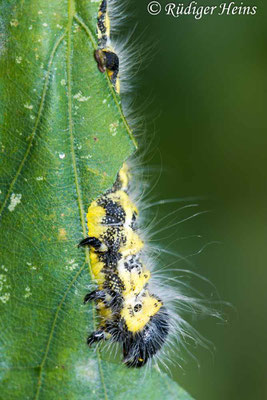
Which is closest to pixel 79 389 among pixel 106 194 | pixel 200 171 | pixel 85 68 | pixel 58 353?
pixel 58 353

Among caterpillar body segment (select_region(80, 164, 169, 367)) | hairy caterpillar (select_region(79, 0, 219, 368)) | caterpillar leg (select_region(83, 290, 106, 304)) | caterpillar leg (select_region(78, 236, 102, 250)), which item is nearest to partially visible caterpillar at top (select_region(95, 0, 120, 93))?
hairy caterpillar (select_region(79, 0, 219, 368))

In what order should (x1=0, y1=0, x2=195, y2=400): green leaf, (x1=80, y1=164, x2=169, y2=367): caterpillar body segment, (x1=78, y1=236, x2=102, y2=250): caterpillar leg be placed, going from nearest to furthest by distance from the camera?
(x1=0, y1=0, x2=195, y2=400): green leaf
(x1=78, y1=236, x2=102, y2=250): caterpillar leg
(x1=80, y1=164, x2=169, y2=367): caterpillar body segment

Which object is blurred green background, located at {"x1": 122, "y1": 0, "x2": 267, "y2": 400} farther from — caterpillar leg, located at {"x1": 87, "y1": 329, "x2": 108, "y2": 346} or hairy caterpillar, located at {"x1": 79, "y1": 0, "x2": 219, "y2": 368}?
caterpillar leg, located at {"x1": 87, "y1": 329, "x2": 108, "y2": 346}

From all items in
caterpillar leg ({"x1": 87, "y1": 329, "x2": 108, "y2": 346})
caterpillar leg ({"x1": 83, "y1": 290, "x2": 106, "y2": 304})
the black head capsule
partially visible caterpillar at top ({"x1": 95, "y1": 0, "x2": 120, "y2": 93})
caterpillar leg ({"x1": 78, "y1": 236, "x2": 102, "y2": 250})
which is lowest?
the black head capsule

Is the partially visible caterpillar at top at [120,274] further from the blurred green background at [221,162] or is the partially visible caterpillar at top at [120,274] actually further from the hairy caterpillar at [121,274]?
the blurred green background at [221,162]

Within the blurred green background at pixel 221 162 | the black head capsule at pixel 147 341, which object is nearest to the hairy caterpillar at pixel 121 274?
the black head capsule at pixel 147 341

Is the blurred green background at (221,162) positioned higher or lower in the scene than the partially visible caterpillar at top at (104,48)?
lower

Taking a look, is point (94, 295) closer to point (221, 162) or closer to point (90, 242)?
point (90, 242)

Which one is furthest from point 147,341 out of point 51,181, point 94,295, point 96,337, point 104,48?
point 104,48
